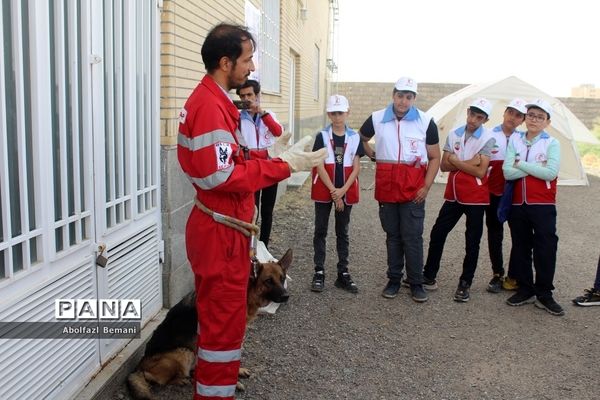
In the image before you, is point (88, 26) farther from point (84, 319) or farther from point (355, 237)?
point (355, 237)

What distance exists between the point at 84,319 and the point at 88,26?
5.58ft

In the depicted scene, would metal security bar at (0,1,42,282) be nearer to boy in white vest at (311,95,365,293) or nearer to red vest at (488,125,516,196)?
boy in white vest at (311,95,365,293)

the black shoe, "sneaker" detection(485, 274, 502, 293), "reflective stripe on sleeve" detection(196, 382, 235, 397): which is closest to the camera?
"reflective stripe on sleeve" detection(196, 382, 235, 397)

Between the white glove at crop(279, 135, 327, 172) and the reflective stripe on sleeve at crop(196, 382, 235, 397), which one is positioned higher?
the white glove at crop(279, 135, 327, 172)

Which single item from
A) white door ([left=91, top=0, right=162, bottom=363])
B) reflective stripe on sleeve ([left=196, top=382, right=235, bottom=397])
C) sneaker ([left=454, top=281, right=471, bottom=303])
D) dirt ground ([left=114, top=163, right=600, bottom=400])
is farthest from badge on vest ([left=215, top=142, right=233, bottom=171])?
sneaker ([left=454, top=281, right=471, bottom=303])

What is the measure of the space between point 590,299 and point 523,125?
7.94 m

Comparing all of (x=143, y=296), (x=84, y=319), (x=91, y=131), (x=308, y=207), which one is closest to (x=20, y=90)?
(x=91, y=131)

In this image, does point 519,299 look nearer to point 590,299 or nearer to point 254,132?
point 590,299

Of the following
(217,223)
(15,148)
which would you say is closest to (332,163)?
(217,223)

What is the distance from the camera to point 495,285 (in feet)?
18.9

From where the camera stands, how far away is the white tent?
12664mm

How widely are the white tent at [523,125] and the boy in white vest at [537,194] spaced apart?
7762 millimetres

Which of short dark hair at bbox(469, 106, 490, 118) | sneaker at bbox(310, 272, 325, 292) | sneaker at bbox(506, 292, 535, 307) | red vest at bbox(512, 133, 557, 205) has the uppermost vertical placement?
short dark hair at bbox(469, 106, 490, 118)

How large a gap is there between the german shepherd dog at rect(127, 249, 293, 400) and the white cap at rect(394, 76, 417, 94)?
247cm
